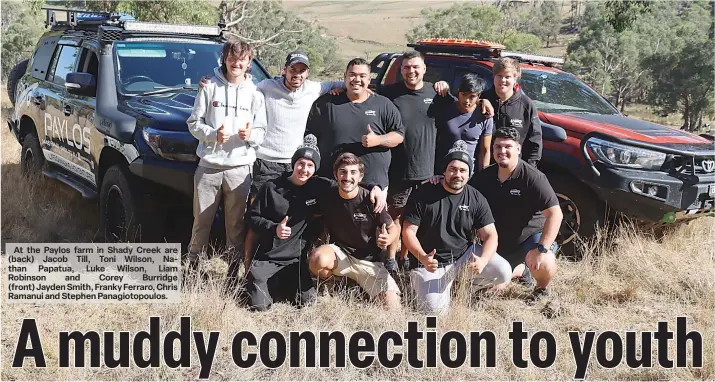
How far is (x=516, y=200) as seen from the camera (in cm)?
516

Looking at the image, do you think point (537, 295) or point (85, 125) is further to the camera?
point (85, 125)

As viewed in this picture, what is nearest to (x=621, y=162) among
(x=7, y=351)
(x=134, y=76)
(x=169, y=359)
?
(x=169, y=359)

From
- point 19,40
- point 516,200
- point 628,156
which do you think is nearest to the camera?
point 516,200

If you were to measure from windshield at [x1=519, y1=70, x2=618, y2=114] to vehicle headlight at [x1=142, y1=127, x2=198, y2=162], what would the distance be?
10.3ft

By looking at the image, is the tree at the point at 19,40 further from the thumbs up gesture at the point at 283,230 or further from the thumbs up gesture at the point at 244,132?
the thumbs up gesture at the point at 283,230

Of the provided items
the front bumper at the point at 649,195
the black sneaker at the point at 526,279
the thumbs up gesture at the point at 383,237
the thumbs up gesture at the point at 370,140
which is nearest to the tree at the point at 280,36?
the front bumper at the point at 649,195

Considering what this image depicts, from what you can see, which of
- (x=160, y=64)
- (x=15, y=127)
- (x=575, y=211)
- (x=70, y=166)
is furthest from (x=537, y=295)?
(x=15, y=127)

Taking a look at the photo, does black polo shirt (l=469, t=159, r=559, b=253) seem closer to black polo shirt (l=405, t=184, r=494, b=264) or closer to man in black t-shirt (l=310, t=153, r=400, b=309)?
black polo shirt (l=405, t=184, r=494, b=264)

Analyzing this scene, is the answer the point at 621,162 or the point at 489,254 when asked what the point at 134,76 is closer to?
the point at 489,254

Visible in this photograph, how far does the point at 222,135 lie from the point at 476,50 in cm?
314

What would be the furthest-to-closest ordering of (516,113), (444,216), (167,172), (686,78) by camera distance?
(686,78) → (516,113) → (167,172) → (444,216)

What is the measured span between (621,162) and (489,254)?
1.66 m

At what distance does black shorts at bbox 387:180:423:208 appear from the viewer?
5309mm

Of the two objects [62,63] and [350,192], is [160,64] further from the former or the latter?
[350,192]
